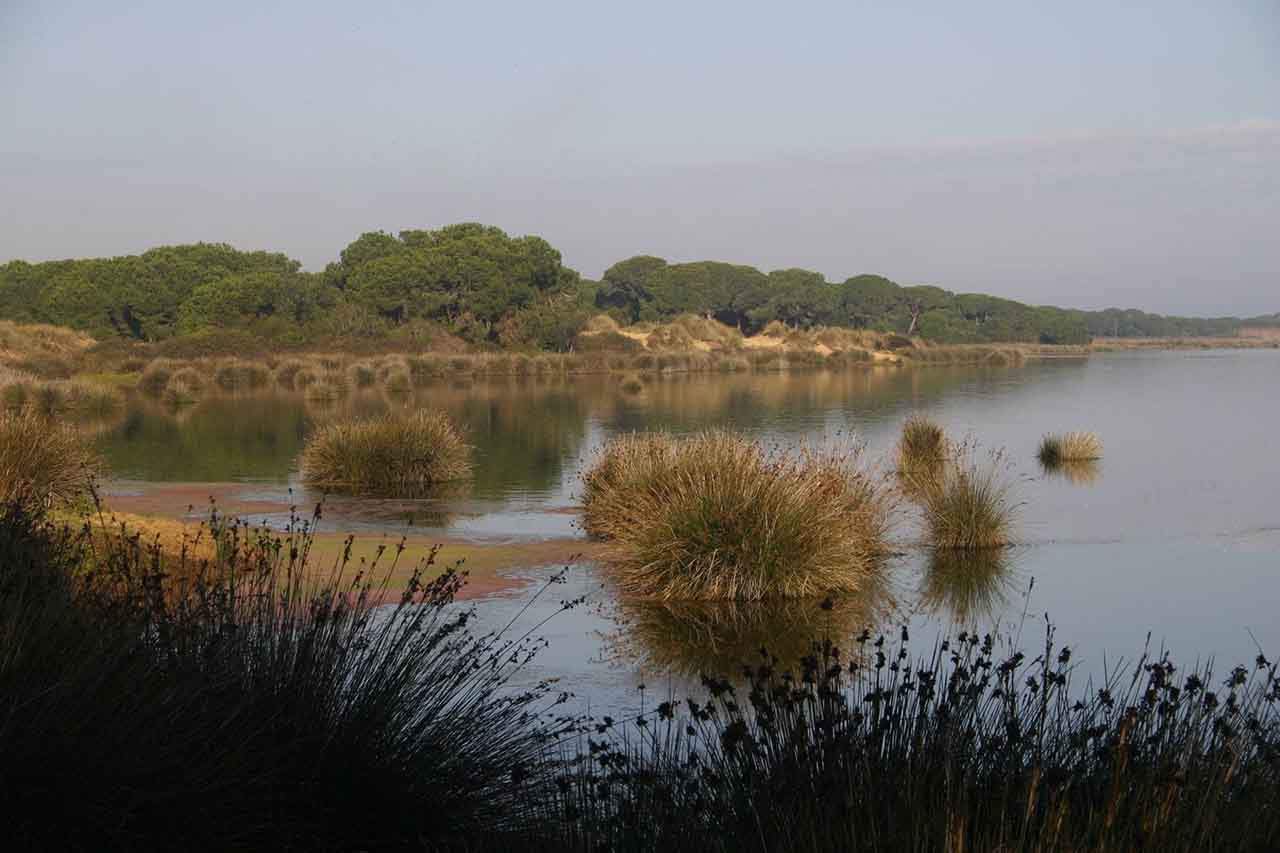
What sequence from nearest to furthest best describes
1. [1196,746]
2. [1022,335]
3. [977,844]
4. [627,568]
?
[977,844] < [1196,746] < [627,568] < [1022,335]

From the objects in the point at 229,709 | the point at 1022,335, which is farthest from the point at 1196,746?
the point at 1022,335

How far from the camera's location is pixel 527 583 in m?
12.7

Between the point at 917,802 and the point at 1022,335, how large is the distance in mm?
130552

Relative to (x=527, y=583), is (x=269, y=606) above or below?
above

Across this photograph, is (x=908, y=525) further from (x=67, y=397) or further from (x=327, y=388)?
(x=327, y=388)

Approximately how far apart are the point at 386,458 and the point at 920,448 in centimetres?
839

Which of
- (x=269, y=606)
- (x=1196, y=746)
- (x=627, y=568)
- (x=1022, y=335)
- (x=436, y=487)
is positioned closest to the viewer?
(x=1196, y=746)

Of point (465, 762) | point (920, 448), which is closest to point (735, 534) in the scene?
point (465, 762)

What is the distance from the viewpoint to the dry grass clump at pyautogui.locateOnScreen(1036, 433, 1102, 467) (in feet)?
83.5

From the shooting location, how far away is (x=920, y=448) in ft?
74.7

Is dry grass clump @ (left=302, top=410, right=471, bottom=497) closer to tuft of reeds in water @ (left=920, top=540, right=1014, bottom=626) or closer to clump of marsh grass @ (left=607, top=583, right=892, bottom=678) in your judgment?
tuft of reeds in water @ (left=920, top=540, right=1014, bottom=626)

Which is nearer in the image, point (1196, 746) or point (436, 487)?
point (1196, 746)

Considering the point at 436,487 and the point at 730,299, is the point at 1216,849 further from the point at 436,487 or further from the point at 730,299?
the point at 730,299

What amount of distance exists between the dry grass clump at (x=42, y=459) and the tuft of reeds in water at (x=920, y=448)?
12049 mm
